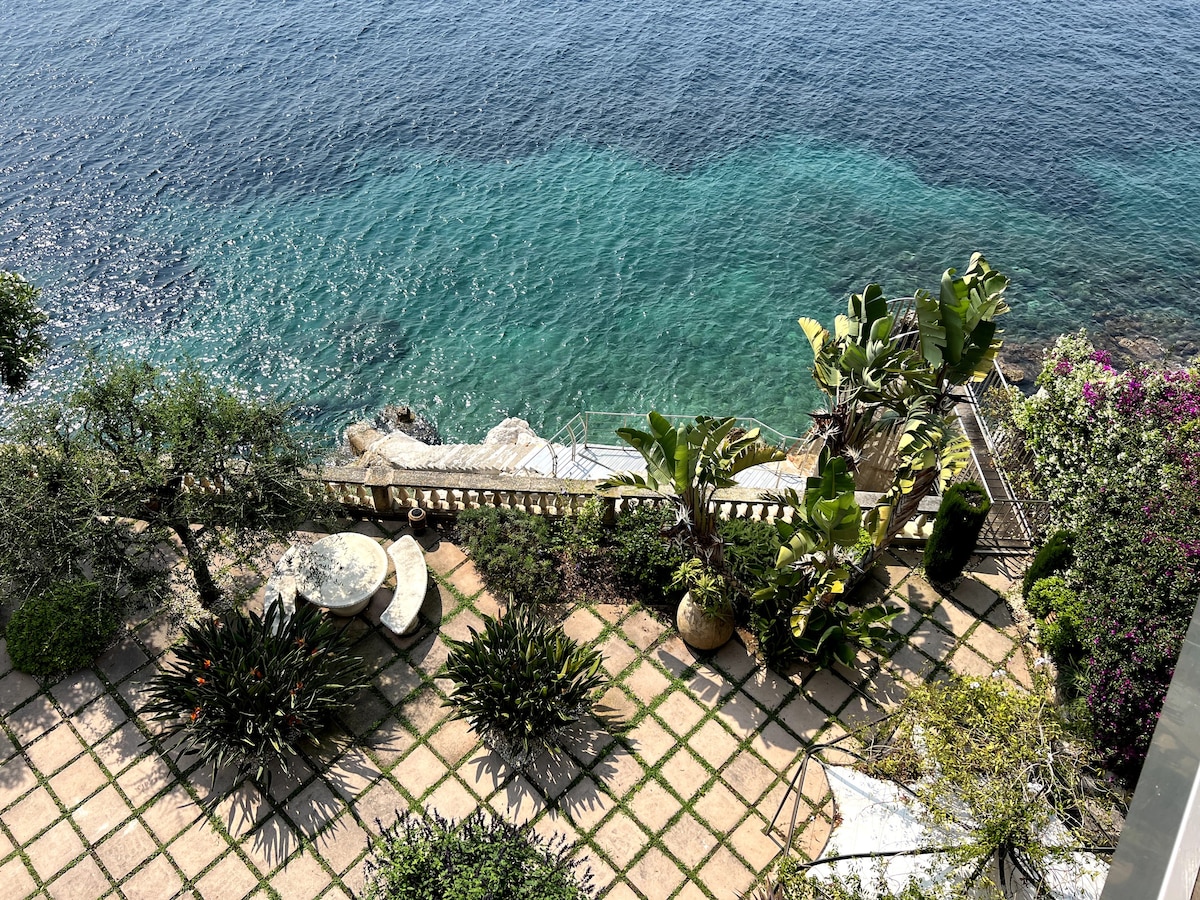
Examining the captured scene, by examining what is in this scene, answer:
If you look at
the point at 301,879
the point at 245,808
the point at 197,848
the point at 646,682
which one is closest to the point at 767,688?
the point at 646,682

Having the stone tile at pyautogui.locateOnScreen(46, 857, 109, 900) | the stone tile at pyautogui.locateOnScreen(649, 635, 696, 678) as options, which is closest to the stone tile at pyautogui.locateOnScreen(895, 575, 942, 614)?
the stone tile at pyautogui.locateOnScreen(649, 635, 696, 678)

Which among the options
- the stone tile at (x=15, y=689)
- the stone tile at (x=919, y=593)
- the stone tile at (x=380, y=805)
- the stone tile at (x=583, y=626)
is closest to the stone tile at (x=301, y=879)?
the stone tile at (x=380, y=805)

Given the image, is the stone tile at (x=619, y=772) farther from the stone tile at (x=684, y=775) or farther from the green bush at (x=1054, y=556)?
the green bush at (x=1054, y=556)

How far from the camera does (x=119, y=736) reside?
1178 cm

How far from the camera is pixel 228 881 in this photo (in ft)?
33.7

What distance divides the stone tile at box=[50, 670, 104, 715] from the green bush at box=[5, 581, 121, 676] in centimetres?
19

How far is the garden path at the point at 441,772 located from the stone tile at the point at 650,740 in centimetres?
2

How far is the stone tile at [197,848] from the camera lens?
34.1ft

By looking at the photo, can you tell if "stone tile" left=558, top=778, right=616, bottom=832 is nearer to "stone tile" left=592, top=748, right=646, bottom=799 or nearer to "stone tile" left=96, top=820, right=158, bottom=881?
"stone tile" left=592, top=748, right=646, bottom=799

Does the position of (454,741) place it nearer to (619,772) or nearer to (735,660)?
(619,772)

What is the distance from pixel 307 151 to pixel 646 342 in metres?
21.6

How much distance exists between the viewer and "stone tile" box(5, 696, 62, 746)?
11.8m

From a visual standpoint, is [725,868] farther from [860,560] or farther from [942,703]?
[860,560]

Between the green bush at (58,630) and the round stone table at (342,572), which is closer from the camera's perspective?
the green bush at (58,630)
